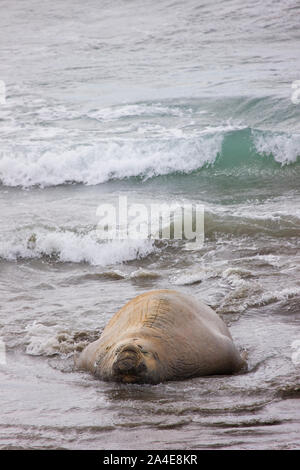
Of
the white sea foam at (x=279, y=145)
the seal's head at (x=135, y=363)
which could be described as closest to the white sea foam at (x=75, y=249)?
the seal's head at (x=135, y=363)

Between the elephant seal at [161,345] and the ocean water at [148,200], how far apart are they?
11cm

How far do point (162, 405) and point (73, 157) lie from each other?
11.5 metres

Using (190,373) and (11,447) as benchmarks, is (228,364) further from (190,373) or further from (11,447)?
(11,447)

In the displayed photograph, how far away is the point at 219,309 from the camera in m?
6.88

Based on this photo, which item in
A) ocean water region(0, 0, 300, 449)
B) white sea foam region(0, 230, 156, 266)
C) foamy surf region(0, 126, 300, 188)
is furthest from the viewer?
foamy surf region(0, 126, 300, 188)

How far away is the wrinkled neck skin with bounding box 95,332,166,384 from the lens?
462 cm

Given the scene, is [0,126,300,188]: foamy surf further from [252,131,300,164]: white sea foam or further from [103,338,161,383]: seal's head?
[103,338,161,383]: seal's head

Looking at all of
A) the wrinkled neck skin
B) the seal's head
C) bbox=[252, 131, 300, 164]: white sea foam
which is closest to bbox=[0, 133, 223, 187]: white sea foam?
bbox=[252, 131, 300, 164]: white sea foam

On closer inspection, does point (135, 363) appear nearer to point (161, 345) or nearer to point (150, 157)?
point (161, 345)

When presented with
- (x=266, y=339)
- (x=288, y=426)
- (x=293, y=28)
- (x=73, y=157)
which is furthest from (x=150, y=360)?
(x=293, y=28)

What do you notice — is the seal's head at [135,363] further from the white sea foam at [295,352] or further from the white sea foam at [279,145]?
the white sea foam at [279,145]

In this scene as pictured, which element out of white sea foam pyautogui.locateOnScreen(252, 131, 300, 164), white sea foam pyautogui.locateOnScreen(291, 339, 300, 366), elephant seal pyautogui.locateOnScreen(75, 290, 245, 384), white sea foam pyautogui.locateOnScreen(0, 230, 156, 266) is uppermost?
white sea foam pyautogui.locateOnScreen(252, 131, 300, 164)

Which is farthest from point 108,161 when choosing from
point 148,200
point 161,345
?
point 161,345
